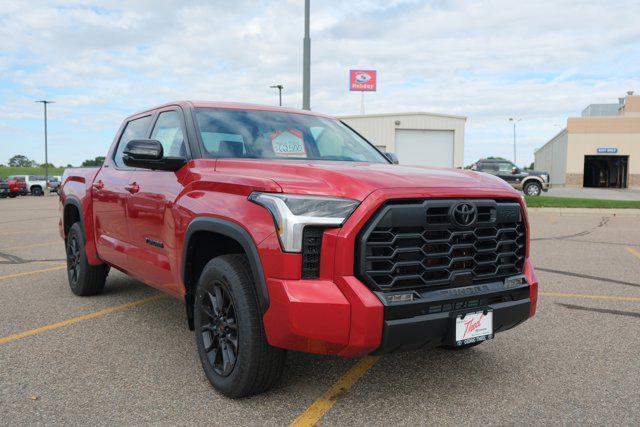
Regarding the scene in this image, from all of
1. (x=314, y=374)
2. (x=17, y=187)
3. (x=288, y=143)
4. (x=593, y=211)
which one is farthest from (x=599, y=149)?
(x=314, y=374)

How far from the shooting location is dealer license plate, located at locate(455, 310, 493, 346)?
2926 mm

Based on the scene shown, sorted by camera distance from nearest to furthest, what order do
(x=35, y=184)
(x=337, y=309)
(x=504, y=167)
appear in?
(x=337, y=309) → (x=504, y=167) → (x=35, y=184)

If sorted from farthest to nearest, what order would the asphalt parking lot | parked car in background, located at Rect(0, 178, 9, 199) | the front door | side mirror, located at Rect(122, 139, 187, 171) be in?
parked car in background, located at Rect(0, 178, 9, 199)
the front door
side mirror, located at Rect(122, 139, 187, 171)
the asphalt parking lot

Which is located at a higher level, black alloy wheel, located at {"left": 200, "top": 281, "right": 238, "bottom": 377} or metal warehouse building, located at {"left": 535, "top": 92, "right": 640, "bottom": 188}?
metal warehouse building, located at {"left": 535, "top": 92, "right": 640, "bottom": 188}

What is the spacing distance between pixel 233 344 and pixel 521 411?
1.66 metres

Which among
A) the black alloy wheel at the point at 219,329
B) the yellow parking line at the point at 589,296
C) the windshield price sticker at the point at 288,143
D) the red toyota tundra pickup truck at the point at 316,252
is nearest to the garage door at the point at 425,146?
the yellow parking line at the point at 589,296

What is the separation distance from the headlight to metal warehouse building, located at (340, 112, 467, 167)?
31571mm

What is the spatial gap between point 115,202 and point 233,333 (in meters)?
2.15

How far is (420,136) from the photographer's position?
34.5 m

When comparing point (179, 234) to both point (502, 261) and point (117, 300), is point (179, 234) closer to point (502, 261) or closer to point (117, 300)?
point (502, 261)

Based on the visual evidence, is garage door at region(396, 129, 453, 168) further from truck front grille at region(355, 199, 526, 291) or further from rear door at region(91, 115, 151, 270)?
truck front grille at region(355, 199, 526, 291)

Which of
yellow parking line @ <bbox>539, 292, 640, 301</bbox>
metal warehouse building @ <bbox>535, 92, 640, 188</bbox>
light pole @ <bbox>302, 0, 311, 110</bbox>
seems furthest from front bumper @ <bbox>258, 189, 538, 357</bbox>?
metal warehouse building @ <bbox>535, 92, 640, 188</bbox>

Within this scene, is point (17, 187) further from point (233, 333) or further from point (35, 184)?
point (233, 333)

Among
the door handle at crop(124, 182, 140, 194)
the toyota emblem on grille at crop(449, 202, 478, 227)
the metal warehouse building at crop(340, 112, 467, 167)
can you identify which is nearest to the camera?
the toyota emblem on grille at crop(449, 202, 478, 227)
